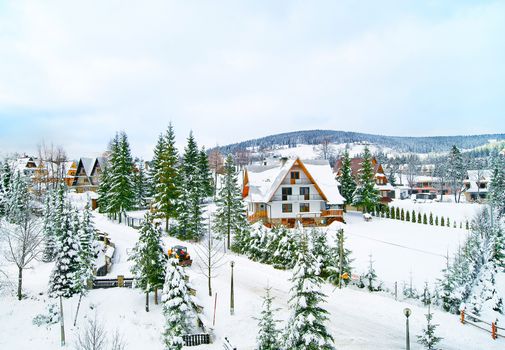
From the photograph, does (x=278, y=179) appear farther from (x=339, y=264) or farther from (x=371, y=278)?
(x=371, y=278)

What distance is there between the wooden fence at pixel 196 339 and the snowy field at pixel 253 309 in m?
0.53

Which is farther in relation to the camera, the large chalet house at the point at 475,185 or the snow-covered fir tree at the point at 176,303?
the large chalet house at the point at 475,185

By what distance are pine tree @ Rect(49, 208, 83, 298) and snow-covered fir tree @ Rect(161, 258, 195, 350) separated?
9175mm

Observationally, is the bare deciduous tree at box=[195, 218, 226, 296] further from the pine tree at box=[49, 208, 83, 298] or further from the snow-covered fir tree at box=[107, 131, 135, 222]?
the snow-covered fir tree at box=[107, 131, 135, 222]

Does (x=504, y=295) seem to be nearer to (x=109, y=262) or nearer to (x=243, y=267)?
(x=243, y=267)

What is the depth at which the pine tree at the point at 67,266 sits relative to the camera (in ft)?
77.8

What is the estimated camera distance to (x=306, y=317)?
1241 cm

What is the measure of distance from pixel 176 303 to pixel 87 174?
67.8m

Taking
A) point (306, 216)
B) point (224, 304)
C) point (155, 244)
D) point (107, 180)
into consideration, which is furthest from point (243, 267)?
point (107, 180)

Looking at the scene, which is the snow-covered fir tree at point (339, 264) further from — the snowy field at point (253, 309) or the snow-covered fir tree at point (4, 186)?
the snow-covered fir tree at point (4, 186)

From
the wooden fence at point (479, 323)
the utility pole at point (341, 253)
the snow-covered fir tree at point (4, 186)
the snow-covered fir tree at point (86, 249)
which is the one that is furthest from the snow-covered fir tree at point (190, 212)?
the snow-covered fir tree at point (4, 186)

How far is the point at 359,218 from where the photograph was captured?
48656 millimetres

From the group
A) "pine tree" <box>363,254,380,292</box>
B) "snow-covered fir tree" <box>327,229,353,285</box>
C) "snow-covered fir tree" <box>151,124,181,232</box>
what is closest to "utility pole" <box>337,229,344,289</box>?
"snow-covered fir tree" <box>327,229,353,285</box>

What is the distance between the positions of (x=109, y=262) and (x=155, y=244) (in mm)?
11745
